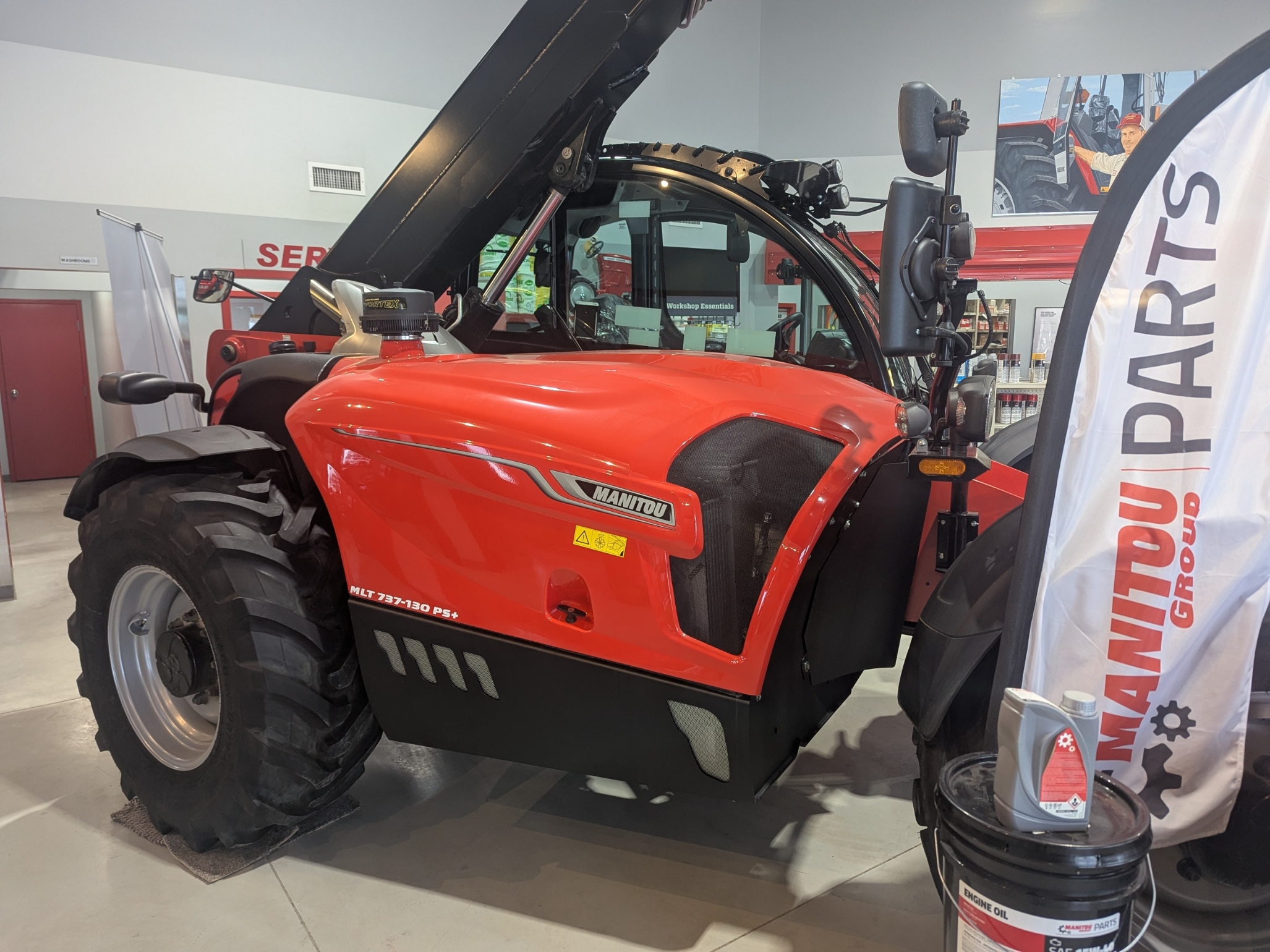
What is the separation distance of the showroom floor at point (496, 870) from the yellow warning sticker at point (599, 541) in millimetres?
804

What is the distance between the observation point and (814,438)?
160 centimetres

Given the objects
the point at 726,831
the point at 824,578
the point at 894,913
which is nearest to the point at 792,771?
the point at 726,831

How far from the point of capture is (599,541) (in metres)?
1.55

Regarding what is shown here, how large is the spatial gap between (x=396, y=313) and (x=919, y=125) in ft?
3.95

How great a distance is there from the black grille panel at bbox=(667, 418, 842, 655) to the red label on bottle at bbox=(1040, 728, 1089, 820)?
0.59m

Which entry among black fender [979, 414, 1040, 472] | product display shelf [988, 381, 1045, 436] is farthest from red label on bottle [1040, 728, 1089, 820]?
product display shelf [988, 381, 1045, 436]

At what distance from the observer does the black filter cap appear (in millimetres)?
2051

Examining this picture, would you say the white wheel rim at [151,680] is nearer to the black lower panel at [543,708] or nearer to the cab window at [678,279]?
the black lower panel at [543,708]

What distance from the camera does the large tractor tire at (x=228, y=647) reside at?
72.5 inches

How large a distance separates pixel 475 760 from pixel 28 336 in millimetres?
7612

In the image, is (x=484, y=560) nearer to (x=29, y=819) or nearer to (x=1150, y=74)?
(x=29, y=819)

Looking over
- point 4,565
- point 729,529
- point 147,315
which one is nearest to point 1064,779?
point 729,529

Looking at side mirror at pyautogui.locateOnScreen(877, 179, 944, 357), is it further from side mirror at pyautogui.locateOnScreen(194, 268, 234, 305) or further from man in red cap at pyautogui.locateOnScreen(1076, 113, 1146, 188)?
man in red cap at pyautogui.locateOnScreen(1076, 113, 1146, 188)

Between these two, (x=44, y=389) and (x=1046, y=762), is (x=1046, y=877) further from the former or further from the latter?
(x=44, y=389)
